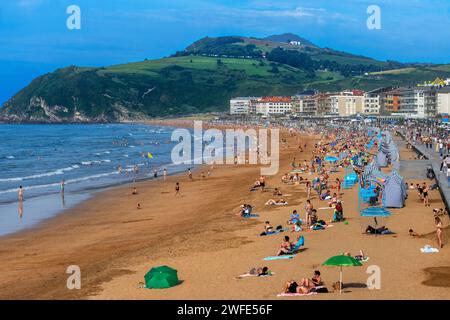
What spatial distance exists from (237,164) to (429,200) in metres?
27.6

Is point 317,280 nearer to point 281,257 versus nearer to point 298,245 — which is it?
point 281,257

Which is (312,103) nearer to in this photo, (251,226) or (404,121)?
(404,121)

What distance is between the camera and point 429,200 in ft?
84.1

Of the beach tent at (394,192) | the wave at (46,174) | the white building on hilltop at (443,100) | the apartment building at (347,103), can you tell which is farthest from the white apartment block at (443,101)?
the beach tent at (394,192)

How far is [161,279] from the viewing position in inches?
576

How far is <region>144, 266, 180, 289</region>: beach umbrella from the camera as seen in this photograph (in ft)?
47.9

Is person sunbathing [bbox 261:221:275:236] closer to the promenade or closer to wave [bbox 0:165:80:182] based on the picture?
the promenade

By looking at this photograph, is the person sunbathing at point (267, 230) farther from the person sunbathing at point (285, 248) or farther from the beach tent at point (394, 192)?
the beach tent at point (394, 192)

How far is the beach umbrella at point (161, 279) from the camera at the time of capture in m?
14.6

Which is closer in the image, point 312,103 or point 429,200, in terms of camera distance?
point 429,200

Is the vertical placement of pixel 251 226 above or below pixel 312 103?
below

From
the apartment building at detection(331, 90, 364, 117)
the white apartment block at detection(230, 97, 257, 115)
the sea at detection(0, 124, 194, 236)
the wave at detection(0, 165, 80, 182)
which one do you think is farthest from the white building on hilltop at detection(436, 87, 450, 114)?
the white apartment block at detection(230, 97, 257, 115)

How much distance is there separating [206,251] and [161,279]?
4.17m
